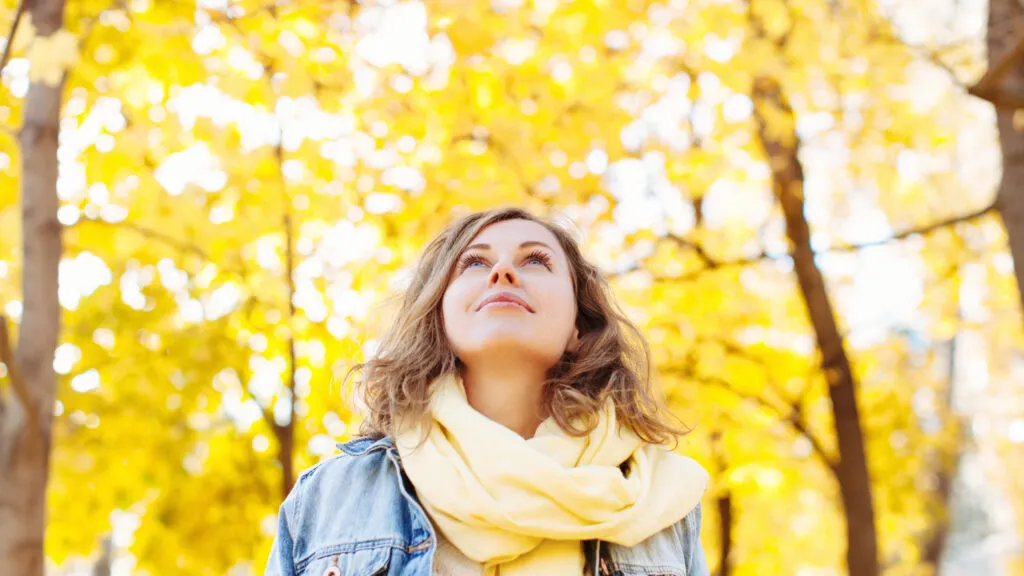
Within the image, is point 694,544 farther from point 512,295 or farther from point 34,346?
point 34,346

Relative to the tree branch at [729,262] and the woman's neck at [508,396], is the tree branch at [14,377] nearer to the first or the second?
the woman's neck at [508,396]

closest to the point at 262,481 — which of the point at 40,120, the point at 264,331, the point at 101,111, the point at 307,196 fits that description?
the point at 264,331

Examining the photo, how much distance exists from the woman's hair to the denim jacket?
12cm

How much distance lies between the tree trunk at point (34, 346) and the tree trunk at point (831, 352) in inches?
153

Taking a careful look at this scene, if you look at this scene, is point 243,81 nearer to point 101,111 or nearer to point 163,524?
point 101,111

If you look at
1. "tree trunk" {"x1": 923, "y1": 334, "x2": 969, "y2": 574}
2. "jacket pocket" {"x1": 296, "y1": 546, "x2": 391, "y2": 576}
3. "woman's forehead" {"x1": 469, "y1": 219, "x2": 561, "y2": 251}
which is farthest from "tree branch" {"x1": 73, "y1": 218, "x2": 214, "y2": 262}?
"tree trunk" {"x1": 923, "y1": 334, "x2": 969, "y2": 574}

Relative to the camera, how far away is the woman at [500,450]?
5.99 feet

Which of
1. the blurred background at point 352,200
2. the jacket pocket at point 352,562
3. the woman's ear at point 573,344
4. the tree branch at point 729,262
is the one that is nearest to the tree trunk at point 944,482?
the blurred background at point 352,200

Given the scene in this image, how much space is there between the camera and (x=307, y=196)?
4840 millimetres

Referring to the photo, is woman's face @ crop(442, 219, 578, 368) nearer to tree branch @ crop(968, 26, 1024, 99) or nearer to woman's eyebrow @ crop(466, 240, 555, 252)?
woman's eyebrow @ crop(466, 240, 555, 252)

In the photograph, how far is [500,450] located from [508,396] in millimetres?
239

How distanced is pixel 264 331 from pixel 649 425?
120 inches

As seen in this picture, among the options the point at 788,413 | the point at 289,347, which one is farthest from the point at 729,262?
the point at 289,347

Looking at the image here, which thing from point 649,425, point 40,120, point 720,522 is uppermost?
point 40,120
